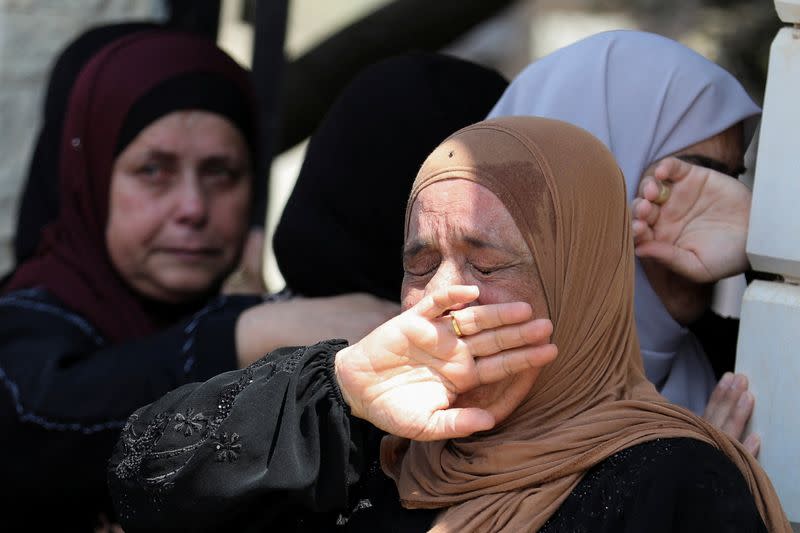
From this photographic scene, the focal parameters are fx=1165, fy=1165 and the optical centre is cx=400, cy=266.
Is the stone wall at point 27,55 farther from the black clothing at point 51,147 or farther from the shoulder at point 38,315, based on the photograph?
the shoulder at point 38,315

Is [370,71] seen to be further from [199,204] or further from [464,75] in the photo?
[199,204]

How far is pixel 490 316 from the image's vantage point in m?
1.72

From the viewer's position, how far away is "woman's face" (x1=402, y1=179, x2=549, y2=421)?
70.4 inches

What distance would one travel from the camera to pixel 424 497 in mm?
1870

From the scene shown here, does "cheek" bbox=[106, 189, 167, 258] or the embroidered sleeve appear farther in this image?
"cheek" bbox=[106, 189, 167, 258]

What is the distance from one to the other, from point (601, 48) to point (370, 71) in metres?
0.59

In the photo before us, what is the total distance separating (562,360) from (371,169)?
0.86 metres

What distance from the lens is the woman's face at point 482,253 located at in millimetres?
1787

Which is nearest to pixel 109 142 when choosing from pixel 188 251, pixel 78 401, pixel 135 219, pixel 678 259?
pixel 135 219

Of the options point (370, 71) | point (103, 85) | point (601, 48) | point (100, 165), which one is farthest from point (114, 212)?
point (601, 48)

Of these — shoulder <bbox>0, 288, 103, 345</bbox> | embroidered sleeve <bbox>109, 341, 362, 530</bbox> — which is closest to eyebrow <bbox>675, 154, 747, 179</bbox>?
embroidered sleeve <bbox>109, 341, 362, 530</bbox>

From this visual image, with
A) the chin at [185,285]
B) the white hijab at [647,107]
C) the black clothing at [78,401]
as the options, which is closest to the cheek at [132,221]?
the chin at [185,285]

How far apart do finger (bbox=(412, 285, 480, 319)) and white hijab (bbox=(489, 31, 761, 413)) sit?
63cm

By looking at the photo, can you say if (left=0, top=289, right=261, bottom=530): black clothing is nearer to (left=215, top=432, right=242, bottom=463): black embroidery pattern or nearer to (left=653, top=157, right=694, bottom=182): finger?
(left=215, top=432, right=242, bottom=463): black embroidery pattern
